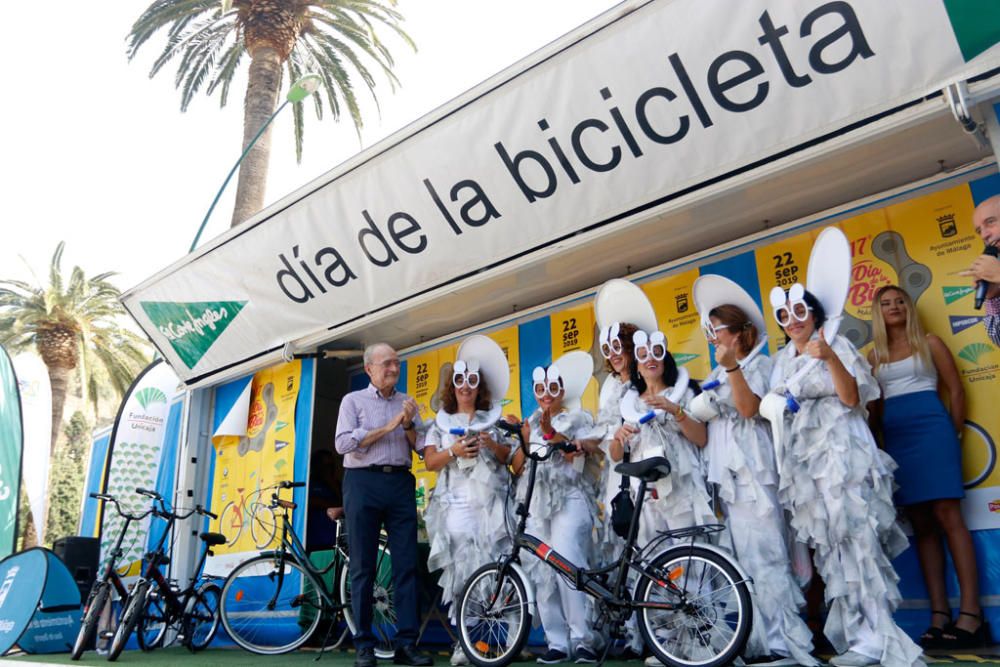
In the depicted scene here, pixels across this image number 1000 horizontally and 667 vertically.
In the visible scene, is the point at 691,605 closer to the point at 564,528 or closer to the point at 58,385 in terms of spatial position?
the point at 564,528

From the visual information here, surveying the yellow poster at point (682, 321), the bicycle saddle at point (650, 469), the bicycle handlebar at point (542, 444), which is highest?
the yellow poster at point (682, 321)

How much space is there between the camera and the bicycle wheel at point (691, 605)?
3.64 m

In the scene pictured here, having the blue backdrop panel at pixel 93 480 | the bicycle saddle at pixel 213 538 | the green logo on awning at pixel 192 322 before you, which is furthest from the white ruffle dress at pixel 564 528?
the blue backdrop panel at pixel 93 480

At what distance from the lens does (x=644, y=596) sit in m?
3.90

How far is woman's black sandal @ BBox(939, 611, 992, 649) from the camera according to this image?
3.89 m

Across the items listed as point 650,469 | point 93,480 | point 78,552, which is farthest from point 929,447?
point 93,480

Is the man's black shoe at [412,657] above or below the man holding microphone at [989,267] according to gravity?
below

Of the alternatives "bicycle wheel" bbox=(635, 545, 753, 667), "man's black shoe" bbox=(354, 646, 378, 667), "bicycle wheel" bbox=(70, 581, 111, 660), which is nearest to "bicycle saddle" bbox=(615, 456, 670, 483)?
"bicycle wheel" bbox=(635, 545, 753, 667)

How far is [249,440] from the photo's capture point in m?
8.07

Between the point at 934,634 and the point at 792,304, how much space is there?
6.38 feet

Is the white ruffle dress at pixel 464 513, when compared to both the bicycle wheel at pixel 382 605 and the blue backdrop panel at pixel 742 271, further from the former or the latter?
the blue backdrop panel at pixel 742 271

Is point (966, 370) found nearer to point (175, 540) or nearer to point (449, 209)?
point (449, 209)

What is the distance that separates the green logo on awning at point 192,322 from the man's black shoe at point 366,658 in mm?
4089

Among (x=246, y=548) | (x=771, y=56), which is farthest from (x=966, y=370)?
(x=246, y=548)
